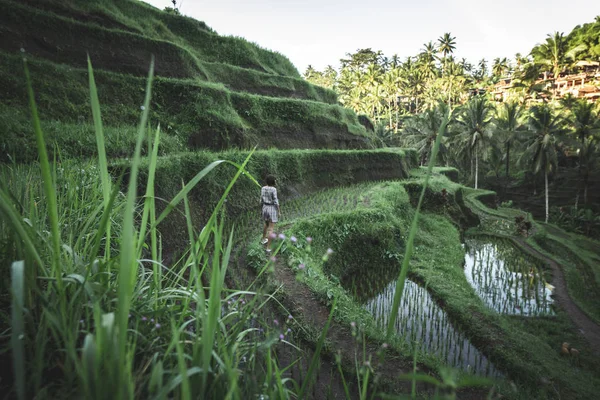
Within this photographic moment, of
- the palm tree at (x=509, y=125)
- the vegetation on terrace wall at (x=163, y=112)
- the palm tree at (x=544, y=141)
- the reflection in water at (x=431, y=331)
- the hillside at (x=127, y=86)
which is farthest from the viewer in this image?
the palm tree at (x=509, y=125)

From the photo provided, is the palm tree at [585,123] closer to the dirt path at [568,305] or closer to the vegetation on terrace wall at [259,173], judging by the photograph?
the vegetation on terrace wall at [259,173]

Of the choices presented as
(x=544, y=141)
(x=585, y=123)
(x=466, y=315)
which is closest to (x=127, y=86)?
(x=466, y=315)

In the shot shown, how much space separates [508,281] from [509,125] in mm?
24937

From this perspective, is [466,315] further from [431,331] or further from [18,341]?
[18,341]

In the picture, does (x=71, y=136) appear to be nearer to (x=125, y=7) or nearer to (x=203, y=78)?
(x=203, y=78)

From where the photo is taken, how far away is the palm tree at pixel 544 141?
23.6 meters

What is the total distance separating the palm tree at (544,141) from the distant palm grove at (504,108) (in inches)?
2.5

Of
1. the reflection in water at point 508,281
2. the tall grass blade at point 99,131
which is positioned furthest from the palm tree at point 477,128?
the tall grass blade at point 99,131

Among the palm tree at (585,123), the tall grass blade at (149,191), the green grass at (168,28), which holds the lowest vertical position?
the tall grass blade at (149,191)

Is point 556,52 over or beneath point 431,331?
over

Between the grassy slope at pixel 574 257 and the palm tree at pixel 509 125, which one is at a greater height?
the palm tree at pixel 509 125

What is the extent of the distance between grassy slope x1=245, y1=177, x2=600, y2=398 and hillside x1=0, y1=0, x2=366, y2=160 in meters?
3.47

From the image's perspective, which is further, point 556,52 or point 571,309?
point 556,52

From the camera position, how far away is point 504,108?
32312mm
